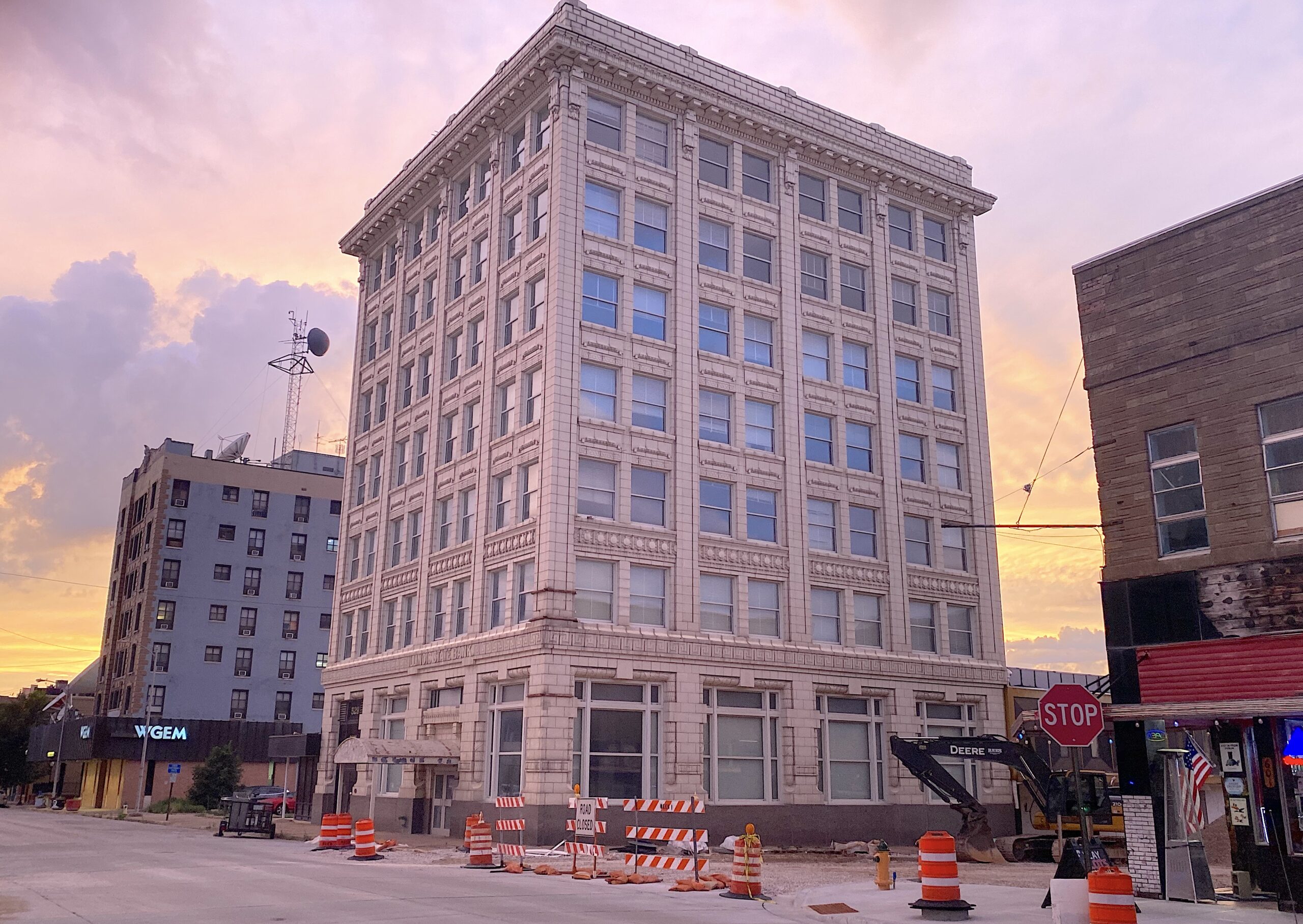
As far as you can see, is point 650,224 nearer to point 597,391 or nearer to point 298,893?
point 597,391

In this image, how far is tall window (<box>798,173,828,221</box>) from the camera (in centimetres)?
4622

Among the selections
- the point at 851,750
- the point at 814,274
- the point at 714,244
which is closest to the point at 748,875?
the point at 851,750

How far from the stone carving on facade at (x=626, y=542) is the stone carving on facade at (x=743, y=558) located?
1412 millimetres

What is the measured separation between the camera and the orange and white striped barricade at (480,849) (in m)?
26.5

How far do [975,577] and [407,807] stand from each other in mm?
24638

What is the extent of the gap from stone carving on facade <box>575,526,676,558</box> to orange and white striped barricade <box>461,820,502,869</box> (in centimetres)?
1145

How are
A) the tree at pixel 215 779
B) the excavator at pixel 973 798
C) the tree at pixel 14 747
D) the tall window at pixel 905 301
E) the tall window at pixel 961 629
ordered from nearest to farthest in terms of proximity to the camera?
1. the excavator at pixel 973 798
2. the tall window at pixel 961 629
3. the tall window at pixel 905 301
4. the tree at pixel 215 779
5. the tree at pixel 14 747

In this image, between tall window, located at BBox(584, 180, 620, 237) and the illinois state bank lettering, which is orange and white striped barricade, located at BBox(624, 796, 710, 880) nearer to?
tall window, located at BBox(584, 180, 620, 237)

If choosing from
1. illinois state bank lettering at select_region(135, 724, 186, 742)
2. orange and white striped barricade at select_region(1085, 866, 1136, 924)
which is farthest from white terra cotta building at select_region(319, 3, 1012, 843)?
illinois state bank lettering at select_region(135, 724, 186, 742)

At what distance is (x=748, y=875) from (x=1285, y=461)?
12341 millimetres

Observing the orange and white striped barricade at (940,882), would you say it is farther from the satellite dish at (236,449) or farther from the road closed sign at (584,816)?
the satellite dish at (236,449)

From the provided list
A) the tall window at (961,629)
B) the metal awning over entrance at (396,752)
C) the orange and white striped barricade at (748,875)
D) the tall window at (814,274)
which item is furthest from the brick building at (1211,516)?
the tall window at (961,629)

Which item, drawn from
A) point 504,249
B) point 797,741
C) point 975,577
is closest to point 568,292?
point 504,249

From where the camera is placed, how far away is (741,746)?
38406mm
